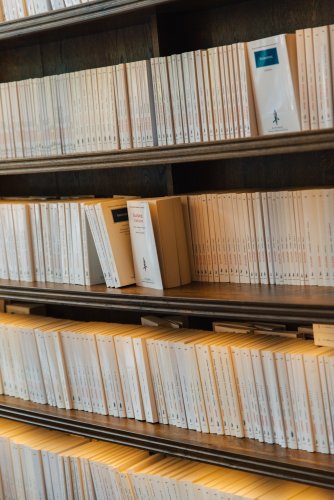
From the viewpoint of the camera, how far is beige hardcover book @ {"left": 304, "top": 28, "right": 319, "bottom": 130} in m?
1.99

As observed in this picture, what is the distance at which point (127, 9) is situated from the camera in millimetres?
2262

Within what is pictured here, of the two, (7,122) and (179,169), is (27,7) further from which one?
(179,169)

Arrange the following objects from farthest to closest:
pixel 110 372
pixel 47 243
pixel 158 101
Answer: pixel 47 243 < pixel 110 372 < pixel 158 101

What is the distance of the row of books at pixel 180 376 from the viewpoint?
2102 mm

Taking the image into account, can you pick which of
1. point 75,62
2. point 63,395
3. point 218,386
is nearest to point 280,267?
point 218,386

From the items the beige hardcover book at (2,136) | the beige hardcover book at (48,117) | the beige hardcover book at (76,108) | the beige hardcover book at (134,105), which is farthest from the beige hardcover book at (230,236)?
the beige hardcover book at (2,136)

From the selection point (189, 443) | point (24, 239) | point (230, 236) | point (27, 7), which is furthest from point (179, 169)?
point (189, 443)

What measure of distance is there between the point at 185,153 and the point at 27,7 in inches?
32.5

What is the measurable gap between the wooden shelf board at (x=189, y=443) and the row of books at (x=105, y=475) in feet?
0.31

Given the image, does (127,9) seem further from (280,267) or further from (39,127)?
(280,267)

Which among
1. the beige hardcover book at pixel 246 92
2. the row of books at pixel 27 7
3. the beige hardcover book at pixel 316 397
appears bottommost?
the beige hardcover book at pixel 316 397

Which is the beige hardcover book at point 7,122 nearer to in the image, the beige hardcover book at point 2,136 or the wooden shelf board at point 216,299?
the beige hardcover book at point 2,136

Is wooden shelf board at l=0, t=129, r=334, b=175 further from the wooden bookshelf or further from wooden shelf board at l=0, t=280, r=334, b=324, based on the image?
wooden shelf board at l=0, t=280, r=334, b=324

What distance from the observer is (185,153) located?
2.21 meters
